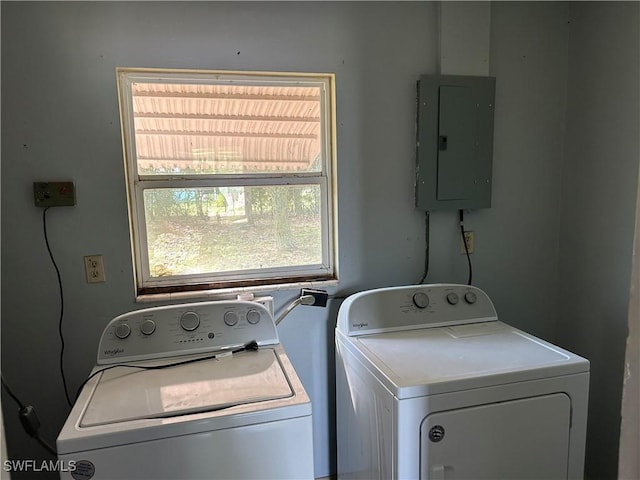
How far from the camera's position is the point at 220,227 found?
6.46 ft

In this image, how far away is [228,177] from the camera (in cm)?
193

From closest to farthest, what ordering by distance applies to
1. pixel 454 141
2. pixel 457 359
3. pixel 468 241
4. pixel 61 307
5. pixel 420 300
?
pixel 457 359, pixel 61 307, pixel 420 300, pixel 454 141, pixel 468 241

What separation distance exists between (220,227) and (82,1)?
0.96m

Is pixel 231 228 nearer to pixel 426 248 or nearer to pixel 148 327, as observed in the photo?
pixel 148 327

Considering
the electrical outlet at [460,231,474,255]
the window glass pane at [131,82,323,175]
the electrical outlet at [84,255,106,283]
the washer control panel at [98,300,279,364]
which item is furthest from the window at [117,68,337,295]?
the electrical outlet at [460,231,474,255]

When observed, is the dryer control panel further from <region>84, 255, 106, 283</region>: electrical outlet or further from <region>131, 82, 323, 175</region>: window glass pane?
<region>84, 255, 106, 283</region>: electrical outlet

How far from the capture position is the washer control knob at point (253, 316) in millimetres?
1718

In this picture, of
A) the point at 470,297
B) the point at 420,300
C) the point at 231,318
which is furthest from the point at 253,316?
the point at 470,297

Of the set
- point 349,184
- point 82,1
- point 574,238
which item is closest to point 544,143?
point 574,238

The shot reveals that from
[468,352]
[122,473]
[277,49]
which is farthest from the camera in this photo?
[277,49]

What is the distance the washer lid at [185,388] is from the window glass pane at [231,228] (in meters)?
0.51

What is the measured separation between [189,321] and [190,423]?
0.53m

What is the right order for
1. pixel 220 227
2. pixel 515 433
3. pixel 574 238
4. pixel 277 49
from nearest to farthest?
1. pixel 515 433
2. pixel 277 49
3. pixel 220 227
4. pixel 574 238

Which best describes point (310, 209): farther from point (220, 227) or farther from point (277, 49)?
point (277, 49)
